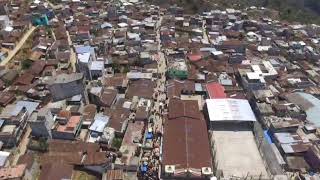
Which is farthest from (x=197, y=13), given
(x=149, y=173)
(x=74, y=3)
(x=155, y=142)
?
(x=149, y=173)

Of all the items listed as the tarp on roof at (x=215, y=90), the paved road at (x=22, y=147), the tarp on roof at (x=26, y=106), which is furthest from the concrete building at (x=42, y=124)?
the tarp on roof at (x=215, y=90)

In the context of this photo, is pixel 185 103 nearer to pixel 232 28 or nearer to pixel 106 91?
pixel 106 91

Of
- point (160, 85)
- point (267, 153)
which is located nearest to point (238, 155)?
point (267, 153)

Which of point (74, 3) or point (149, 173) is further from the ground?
point (74, 3)

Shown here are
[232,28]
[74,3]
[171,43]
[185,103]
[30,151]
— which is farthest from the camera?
[74,3]

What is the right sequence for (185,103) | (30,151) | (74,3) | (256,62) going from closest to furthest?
(30,151)
(185,103)
(256,62)
(74,3)

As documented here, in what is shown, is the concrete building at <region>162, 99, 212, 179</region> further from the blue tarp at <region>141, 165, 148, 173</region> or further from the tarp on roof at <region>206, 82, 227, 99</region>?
the tarp on roof at <region>206, 82, 227, 99</region>

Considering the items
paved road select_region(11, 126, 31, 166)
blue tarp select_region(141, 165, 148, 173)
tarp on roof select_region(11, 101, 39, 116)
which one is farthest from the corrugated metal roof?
tarp on roof select_region(11, 101, 39, 116)
